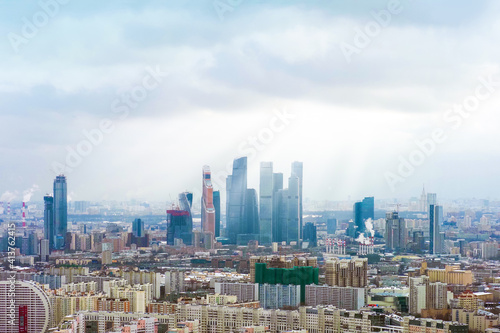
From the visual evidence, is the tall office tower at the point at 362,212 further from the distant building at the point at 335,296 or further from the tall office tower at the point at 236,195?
the distant building at the point at 335,296

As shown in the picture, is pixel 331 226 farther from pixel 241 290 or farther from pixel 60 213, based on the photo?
pixel 241 290

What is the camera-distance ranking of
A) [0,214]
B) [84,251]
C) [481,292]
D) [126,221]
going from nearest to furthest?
[481,292], [0,214], [84,251], [126,221]

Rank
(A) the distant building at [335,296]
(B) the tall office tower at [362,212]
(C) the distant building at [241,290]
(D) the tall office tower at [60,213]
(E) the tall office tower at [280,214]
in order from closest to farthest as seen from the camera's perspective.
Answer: (A) the distant building at [335,296]
(C) the distant building at [241,290]
(D) the tall office tower at [60,213]
(B) the tall office tower at [362,212]
(E) the tall office tower at [280,214]

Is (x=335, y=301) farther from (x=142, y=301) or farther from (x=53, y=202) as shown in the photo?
(x=53, y=202)

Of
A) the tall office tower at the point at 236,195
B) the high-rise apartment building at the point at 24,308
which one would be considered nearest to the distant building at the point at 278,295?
the high-rise apartment building at the point at 24,308

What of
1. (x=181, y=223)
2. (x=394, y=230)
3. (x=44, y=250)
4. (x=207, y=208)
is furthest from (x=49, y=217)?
(x=394, y=230)

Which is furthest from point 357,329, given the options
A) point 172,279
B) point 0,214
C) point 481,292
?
point 0,214

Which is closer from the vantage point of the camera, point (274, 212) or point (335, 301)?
point (335, 301)
